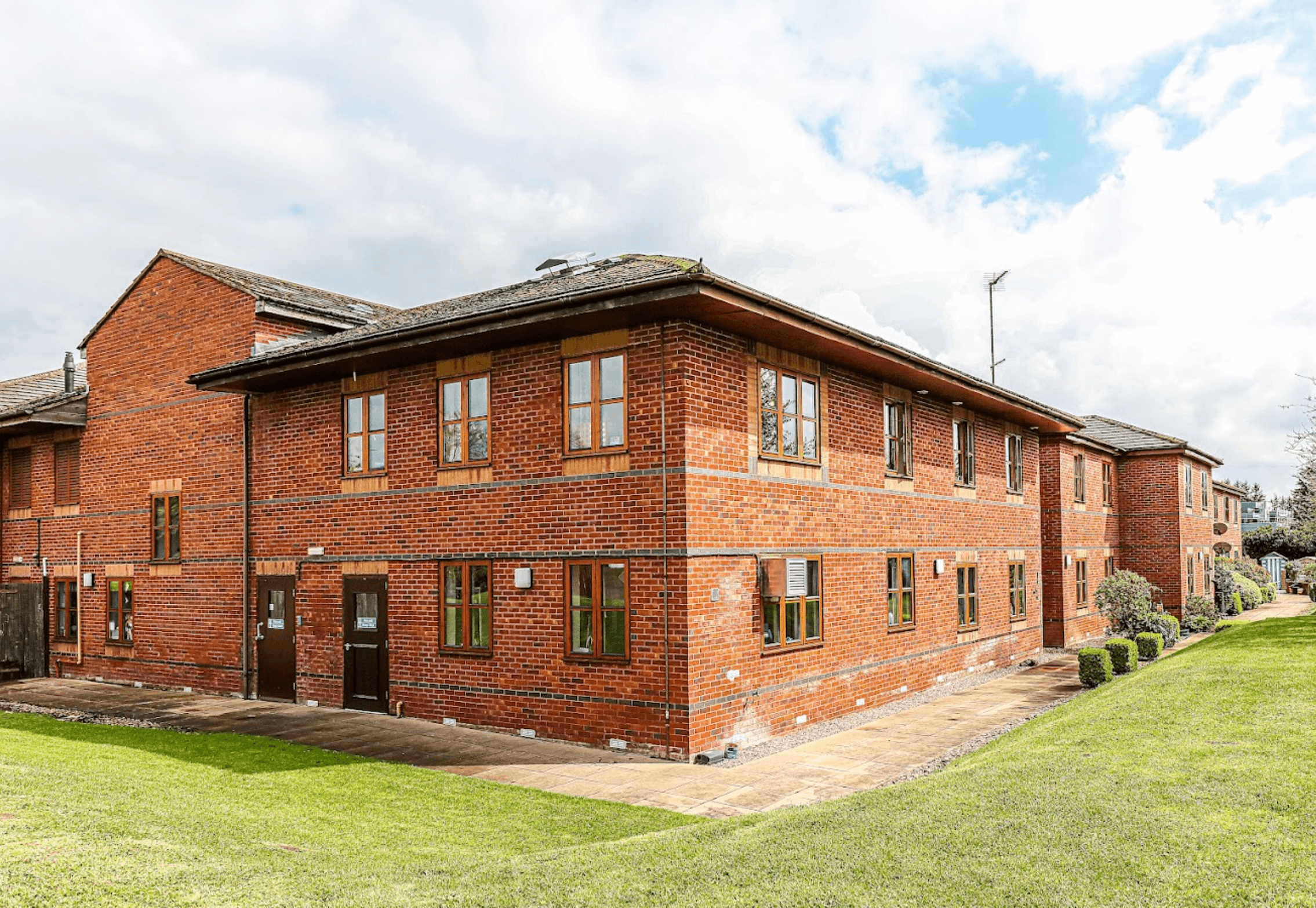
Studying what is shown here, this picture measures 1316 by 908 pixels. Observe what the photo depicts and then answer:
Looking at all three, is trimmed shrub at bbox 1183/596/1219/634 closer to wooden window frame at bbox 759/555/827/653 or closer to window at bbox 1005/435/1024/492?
window at bbox 1005/435/1024/492

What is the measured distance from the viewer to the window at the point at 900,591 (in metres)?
16.0

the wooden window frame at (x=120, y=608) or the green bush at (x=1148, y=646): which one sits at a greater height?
the wooden window frame at (x=120, y=608)

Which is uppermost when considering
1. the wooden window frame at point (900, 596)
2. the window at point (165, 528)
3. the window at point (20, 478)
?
the window at point (20, 478)

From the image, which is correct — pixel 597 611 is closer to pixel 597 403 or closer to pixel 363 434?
pixel 597 403

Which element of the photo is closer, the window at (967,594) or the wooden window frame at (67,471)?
the window at (967,594)

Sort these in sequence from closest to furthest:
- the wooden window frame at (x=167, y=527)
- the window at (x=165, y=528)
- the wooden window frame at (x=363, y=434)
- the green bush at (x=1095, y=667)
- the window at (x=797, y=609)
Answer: the window at (x=797, y=609) → the wooden window frame at (x=363, y=434) → the green bush at (x=1095, y=667) → the wooden window frame at (x=167, y=527) → the window at (x=165, y=528)

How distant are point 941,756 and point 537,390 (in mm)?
7018

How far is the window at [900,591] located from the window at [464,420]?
7329mm

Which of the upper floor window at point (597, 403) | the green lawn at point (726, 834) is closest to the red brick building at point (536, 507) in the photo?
the upper floor window at point (597, 403)

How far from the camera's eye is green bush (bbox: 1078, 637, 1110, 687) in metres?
17.1

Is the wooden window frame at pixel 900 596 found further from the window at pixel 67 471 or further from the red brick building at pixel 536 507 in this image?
the window at pixel 67 471

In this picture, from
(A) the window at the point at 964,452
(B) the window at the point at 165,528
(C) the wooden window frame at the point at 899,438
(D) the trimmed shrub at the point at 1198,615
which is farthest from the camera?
(D) the trimmed shrub at the point at 1198,615

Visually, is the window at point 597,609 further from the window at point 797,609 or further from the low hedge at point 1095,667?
the low hedge at point 1095,667

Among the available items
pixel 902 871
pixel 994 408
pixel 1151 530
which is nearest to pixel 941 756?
pixel 902 871
